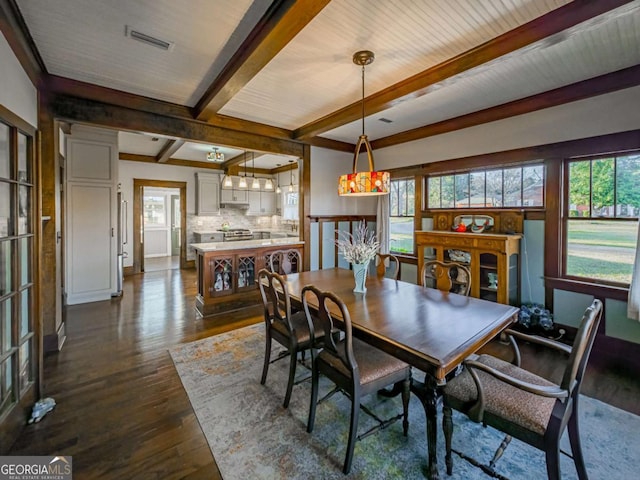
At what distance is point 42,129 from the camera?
9.57 ft

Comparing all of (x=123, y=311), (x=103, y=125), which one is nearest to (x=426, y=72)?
(x=103, y=125)

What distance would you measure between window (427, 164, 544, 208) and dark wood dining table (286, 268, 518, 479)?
7.17 feet

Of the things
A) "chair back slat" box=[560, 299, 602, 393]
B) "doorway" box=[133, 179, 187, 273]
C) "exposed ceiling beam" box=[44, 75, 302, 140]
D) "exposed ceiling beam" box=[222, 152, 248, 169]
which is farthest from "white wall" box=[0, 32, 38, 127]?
"doorway" box=[133, 179, 187, 273]

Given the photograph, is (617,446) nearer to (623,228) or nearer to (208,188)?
(623,228)

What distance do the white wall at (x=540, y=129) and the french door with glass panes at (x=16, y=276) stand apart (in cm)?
463

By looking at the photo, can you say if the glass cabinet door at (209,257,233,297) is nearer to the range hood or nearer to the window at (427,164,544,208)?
the window at (427,164,544,208)

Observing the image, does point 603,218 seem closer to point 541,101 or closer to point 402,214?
point 541,101

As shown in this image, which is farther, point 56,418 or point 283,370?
point 283,370

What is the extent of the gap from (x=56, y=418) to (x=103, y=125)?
289 cm

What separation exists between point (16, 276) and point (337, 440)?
2441mm

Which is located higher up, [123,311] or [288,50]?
[288,50]

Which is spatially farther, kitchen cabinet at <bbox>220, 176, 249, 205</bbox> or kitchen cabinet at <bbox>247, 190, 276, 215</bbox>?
kitchen cabinet at <bbox>247, 190, 276, 215</bbox>

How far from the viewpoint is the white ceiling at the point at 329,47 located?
194 cm

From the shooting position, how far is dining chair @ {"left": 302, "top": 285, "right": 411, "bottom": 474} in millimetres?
1672
